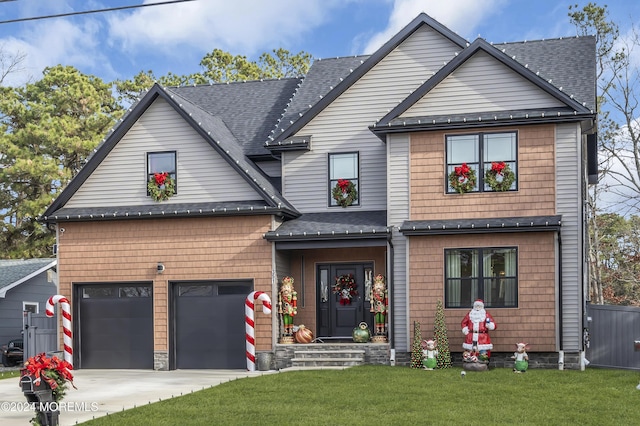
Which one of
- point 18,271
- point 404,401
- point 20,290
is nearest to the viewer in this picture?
point 404,401

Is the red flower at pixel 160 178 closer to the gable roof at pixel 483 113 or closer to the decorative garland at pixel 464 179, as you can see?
the gable roof at pixel 483 113

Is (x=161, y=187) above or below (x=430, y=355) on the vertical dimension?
above

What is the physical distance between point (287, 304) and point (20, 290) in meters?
14.2

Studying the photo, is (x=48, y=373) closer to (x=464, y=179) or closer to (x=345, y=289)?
(x=345, y=289)

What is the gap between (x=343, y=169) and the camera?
928 inches

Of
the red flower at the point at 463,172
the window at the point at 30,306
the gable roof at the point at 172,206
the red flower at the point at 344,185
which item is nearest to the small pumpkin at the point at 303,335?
the gable roof at the point at 172,206

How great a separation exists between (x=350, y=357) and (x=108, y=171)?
8.44 meters

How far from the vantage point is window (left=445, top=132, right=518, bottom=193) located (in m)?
21.1

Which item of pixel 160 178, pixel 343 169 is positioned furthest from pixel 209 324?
pixel 343 169

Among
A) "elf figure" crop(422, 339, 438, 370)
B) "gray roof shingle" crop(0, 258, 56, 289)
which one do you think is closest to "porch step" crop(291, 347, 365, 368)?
"elf figure" crop(422, 339, 438, 370)

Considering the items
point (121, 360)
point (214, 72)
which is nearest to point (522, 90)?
point (121, 360)

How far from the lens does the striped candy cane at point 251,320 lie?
21875mm

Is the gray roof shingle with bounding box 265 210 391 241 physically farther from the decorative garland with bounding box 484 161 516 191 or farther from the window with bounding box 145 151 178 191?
the window with bounding box 145 151 178 191

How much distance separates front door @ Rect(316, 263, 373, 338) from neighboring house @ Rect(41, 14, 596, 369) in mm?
40
